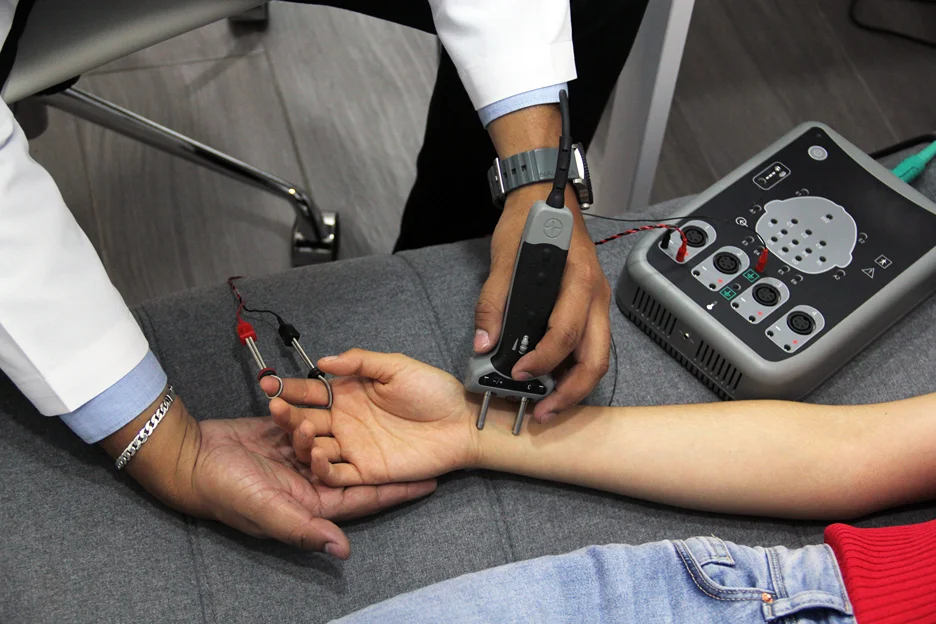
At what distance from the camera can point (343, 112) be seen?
5.61 ft

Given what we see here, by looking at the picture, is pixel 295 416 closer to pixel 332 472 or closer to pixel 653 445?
pixel 332 472

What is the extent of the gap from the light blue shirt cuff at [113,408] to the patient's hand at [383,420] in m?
0.12

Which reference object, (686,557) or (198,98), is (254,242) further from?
(686,557)

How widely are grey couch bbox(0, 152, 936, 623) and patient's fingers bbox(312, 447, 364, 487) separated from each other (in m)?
0.05

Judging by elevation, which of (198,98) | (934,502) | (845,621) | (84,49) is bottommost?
(934,502)

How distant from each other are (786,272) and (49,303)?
30.1 inches

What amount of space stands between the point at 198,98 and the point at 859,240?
4.33 ft

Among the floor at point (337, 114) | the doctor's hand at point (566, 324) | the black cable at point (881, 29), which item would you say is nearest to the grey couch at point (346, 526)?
the doctor's hand at point (566, 324)

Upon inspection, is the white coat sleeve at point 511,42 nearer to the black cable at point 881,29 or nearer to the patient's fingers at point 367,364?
the patient's fingers at point 367,364

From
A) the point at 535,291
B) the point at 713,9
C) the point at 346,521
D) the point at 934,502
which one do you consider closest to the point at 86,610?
the point at 346,521

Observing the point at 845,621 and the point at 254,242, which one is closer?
the point at 845,621

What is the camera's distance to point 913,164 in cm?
104

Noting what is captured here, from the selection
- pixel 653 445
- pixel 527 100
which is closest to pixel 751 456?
pixel 653 445

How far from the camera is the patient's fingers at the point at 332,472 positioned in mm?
750
